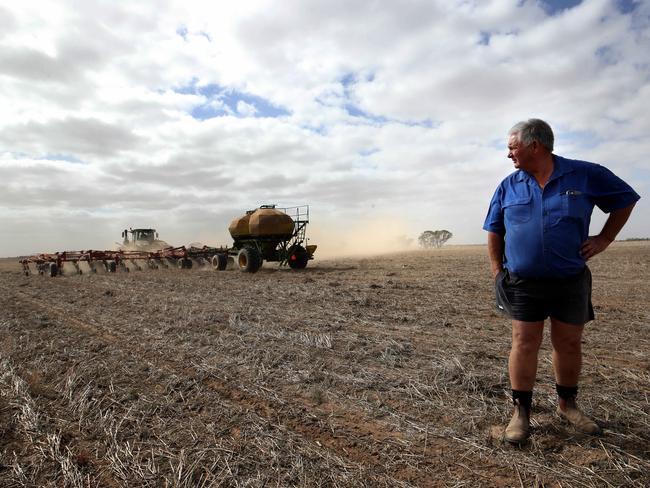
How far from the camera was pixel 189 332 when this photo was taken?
5.63 metres

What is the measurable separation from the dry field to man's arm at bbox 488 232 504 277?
1013mm

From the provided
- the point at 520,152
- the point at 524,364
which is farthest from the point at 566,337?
the point at 520,152

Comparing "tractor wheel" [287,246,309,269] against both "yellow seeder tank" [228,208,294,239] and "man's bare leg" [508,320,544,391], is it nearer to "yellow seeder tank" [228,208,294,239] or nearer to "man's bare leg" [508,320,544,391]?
"yellow seeder tank" [228,208,294,239]

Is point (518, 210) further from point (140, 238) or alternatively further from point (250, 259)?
point (140, 238)

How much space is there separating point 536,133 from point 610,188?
0.56 m

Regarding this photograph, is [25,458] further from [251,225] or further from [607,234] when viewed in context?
[251,225]

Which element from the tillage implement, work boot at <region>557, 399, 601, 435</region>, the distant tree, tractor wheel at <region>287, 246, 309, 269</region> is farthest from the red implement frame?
the distant tree

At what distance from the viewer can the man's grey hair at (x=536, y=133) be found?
2.52 meters

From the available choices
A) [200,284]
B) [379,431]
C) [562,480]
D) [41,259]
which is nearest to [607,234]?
[562,480]

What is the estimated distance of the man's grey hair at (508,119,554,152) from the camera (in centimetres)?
252

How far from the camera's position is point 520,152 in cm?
254

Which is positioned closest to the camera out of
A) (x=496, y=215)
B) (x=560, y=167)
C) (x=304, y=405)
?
→ (x=560, y=167)

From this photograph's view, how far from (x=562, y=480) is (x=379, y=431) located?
104 cm

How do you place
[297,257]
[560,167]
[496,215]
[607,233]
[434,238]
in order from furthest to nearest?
[434,238], [297,257], [496,215], [607,233], [560,167]
